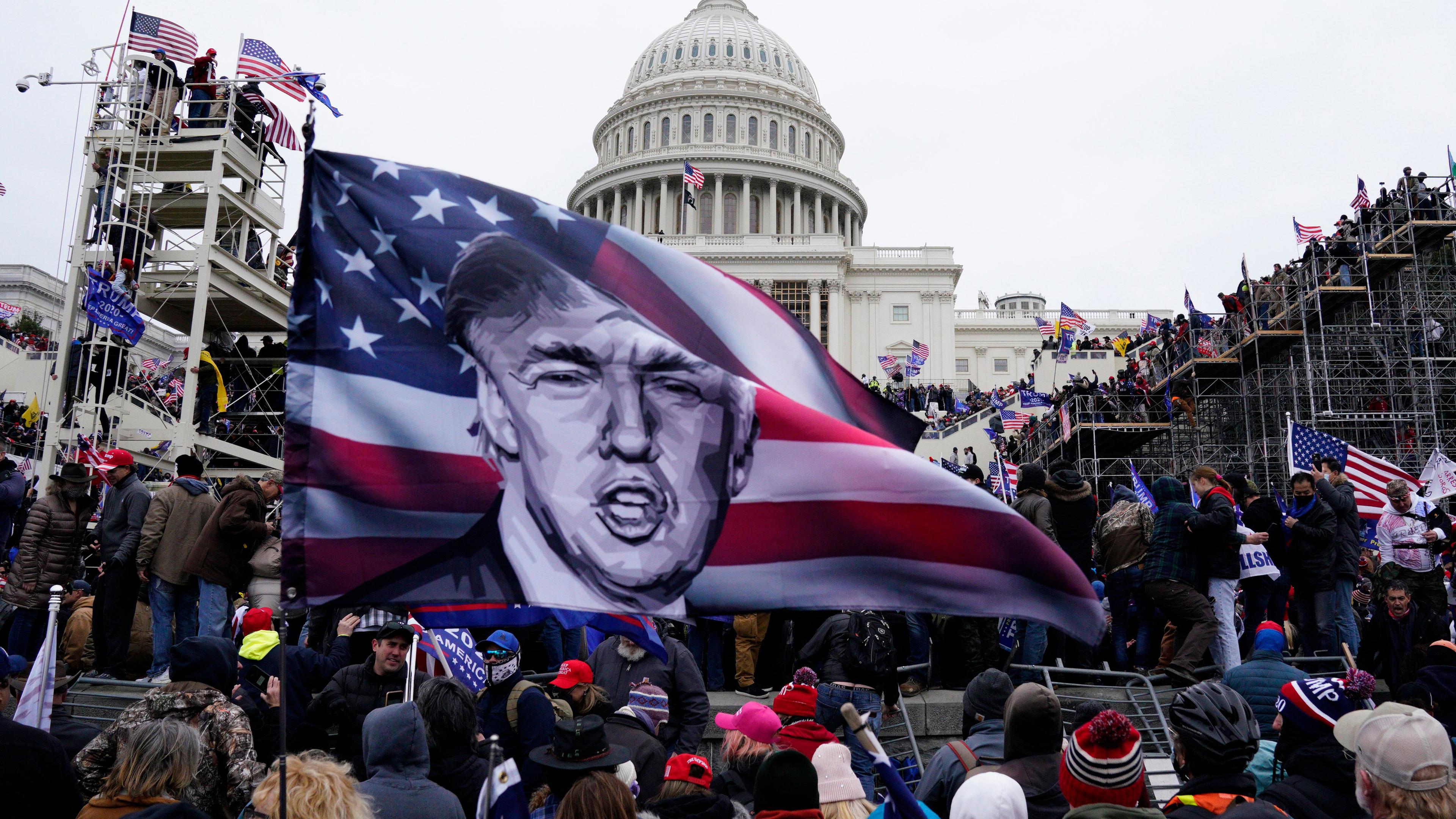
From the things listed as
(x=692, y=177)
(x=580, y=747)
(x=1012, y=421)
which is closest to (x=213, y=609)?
(x=580, y=747)

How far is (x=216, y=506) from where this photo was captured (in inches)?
335

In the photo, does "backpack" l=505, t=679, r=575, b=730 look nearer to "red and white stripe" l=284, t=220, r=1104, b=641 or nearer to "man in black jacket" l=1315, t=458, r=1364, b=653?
"red and white stripe" l=284, t=220, r=1104, b=641

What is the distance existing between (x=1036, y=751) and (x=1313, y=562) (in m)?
5.98

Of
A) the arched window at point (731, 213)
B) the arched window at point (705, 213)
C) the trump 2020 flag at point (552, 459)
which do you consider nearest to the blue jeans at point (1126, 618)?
the trump 2020 flag at point (552, 459)

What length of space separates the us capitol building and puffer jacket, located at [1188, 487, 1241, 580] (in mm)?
52863

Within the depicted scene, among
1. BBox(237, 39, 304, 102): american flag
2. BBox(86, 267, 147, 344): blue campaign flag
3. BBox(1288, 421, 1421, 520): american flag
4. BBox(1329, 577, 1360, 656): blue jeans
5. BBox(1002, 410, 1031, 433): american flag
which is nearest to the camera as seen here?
BBox(1329, 577, 1360, 656): blue jeans

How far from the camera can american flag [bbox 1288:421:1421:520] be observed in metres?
11.8

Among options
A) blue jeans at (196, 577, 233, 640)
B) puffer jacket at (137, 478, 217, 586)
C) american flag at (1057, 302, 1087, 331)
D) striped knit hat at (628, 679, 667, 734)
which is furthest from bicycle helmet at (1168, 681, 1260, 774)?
american flag at (1057, 302, 1087, 331)

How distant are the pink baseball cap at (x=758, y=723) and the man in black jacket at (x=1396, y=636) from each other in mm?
5583

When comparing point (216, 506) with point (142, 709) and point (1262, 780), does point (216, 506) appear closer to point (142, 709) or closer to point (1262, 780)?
point (142, 709)

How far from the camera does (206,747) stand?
4.22m

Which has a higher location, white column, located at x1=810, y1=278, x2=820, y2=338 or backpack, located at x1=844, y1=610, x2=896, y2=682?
white column, located at x1=810, y1=278, x2=820, y2=338

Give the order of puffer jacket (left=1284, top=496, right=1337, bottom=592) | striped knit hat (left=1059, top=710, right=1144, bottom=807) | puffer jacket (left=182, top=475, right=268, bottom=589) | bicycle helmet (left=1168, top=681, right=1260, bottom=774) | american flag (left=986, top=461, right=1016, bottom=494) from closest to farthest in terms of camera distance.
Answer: striped knit hat (left=1059, top=710, right=1144, bottom=807)
bicycle helmet (left=1168, top=681, right=1260, bottom=774)
puffer jacket (left=182, top=475, right=268, bottom=589)
puffer jacket (left=1284, top=496, right=1337, bottom=592)
american flag (left=986, top=461, right=1016, bottom=494)

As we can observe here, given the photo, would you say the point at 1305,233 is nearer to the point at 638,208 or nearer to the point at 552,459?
the point at 552,459
